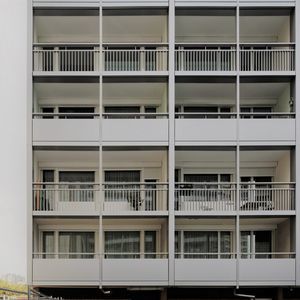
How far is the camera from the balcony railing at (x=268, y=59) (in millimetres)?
18469

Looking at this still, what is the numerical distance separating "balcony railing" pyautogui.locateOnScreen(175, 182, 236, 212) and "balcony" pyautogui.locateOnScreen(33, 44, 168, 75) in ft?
12.1

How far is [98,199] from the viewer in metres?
18.1

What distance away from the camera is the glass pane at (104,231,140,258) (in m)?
19.2

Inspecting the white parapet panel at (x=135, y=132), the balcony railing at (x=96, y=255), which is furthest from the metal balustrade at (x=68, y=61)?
the balcony railing at (x=96, y=255)

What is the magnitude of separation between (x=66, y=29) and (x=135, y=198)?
575 centimetres

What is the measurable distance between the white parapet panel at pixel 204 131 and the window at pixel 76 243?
A: 4.33 meters

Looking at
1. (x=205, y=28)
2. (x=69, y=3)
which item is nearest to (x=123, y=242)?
(x=205, y=28)

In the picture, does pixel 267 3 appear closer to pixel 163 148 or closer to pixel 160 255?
pixel 163 148

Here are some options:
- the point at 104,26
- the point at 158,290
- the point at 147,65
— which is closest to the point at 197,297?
the point at 158,290

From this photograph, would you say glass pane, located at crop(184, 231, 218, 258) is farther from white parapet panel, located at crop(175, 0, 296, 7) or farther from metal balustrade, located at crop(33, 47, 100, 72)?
white parapet panel, located at crop(175, 0, 296, 7)

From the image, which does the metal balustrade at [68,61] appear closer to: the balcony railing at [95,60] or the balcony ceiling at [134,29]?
the balcony railing at [95,60]

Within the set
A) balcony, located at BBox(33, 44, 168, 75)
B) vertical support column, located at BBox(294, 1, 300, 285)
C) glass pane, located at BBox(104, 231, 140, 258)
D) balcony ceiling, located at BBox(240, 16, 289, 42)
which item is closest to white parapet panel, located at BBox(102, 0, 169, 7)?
balcony, located at BBox(33, 44, 168, 75)
